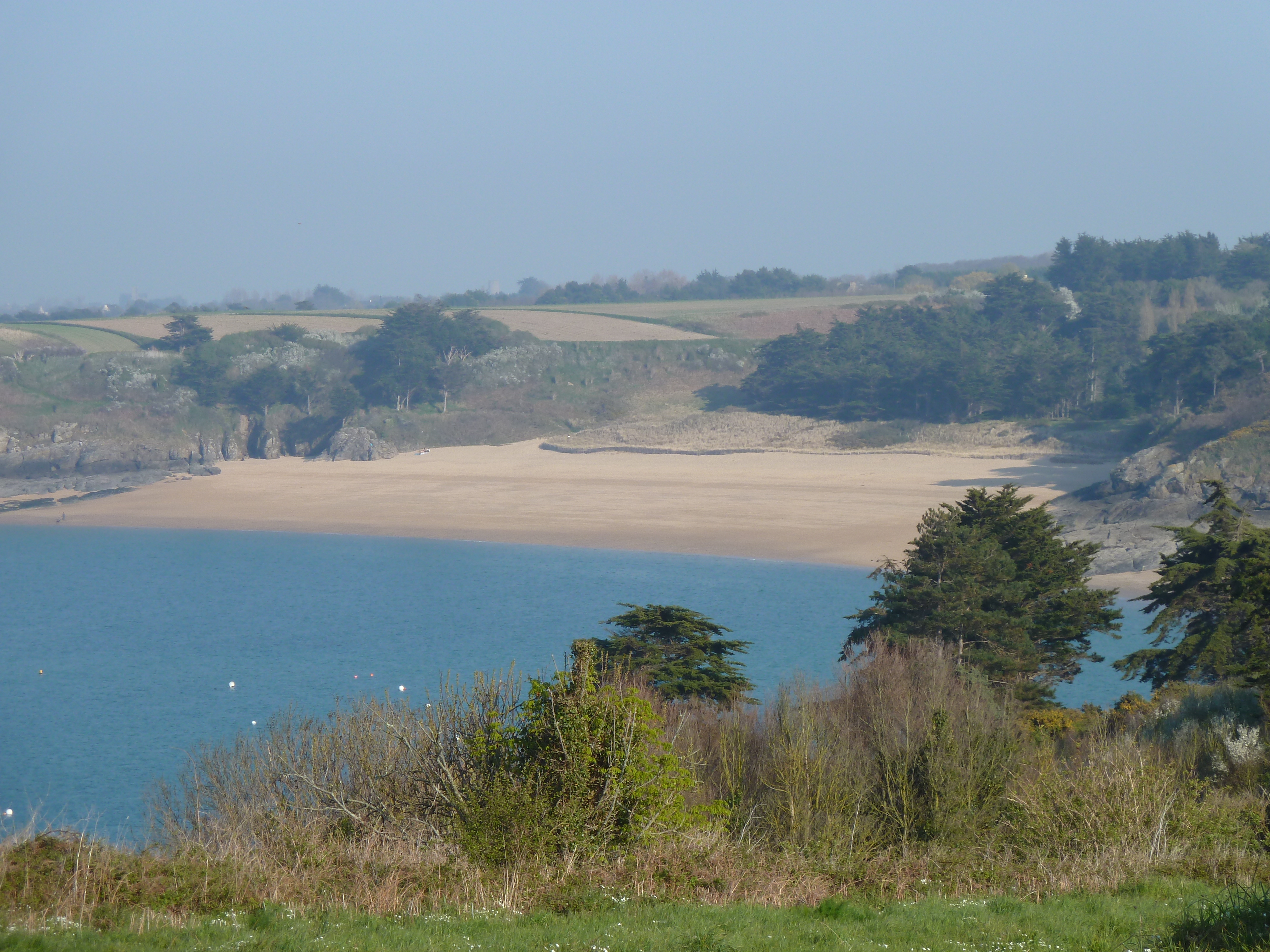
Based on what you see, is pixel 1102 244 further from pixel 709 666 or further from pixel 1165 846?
pixel 1165 846

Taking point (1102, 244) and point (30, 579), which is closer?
point (30, 579)

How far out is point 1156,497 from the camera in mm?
40656

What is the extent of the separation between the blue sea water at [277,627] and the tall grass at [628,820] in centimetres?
705

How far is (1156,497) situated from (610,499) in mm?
21297

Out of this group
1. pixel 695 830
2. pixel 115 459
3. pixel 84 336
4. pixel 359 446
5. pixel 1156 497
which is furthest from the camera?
pixel 84 336

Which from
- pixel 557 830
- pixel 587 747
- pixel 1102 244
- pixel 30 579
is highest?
pixel 1102 244

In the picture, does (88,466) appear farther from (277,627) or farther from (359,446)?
(277,627)

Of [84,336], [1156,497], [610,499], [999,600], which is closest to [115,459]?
[610,499]

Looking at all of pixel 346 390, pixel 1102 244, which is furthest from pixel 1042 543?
pixel 1102 244

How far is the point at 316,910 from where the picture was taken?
8.37 metres

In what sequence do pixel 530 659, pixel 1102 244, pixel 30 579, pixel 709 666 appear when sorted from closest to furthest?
pixel 709 666 → pixel 530 659 → pixel 30 579 → pixel 1102 244

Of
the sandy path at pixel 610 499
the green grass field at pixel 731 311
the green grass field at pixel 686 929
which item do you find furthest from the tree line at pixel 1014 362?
the green grass field at pixel 686 929

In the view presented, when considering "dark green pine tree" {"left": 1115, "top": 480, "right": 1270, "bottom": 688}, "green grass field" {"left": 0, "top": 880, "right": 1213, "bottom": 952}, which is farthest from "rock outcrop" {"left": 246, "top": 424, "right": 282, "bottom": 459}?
"green grass field" {"left": 0, "top": 880, "right": 1213, "bottom": 952}

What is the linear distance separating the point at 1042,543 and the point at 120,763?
18.2 m
